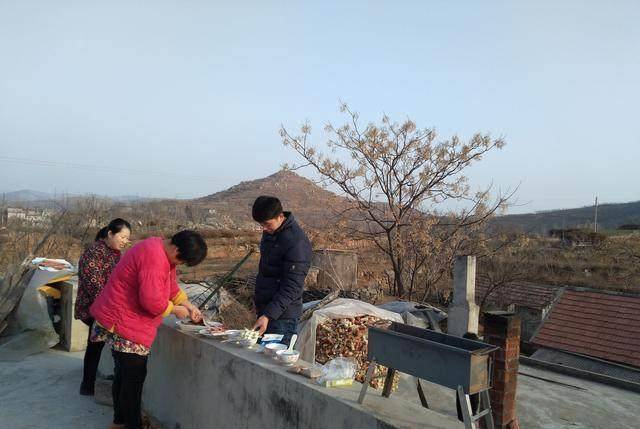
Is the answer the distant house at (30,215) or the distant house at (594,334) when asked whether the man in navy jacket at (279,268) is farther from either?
the distant house at (30,215)

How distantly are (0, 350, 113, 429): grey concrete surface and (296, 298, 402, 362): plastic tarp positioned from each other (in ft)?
7.32

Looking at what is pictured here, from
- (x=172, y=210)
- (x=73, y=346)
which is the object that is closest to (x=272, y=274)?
(x=73, y=346)

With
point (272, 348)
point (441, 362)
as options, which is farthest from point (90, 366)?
point (441, 362)

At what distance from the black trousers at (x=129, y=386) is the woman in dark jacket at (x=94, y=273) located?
43.4 inches

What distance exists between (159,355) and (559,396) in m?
5.47

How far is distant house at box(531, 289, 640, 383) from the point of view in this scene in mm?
9773

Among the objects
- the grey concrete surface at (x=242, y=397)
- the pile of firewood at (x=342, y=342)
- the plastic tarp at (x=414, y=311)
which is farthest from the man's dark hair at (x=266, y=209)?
the plastic tarp at (x=414, y=311)

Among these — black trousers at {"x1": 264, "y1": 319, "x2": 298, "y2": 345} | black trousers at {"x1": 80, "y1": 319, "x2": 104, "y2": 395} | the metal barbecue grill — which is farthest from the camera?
black trousers at {"x1": 80, "y1": 319, "x2": 104, "y2": 395}

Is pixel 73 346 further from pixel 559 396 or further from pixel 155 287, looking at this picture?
pixel 559 396

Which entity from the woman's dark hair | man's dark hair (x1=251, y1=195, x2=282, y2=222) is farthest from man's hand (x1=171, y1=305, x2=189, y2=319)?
the woman's dark hair

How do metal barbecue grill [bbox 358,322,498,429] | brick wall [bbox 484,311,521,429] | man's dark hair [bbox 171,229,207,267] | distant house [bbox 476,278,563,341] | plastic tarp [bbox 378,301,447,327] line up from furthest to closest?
distant house [bbox 476,278,563,341] < plastic tarp [bbox 378,301,447,327] < brick wall [bbox 484,311,521,429] < man's dark hair [bbox 171,229,207,267] < metal barbecue grill [bbox 358,322,498,429]

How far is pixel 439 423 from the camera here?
89.6 inches

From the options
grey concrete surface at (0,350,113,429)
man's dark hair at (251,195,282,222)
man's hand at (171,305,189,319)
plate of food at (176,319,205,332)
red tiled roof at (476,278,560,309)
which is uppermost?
man's dark hair at (251,195,282,222)

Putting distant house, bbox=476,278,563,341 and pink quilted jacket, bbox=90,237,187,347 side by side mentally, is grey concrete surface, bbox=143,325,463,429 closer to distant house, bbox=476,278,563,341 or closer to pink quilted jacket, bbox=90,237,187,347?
pink quilted jacket, bbox=90,237,187,347
